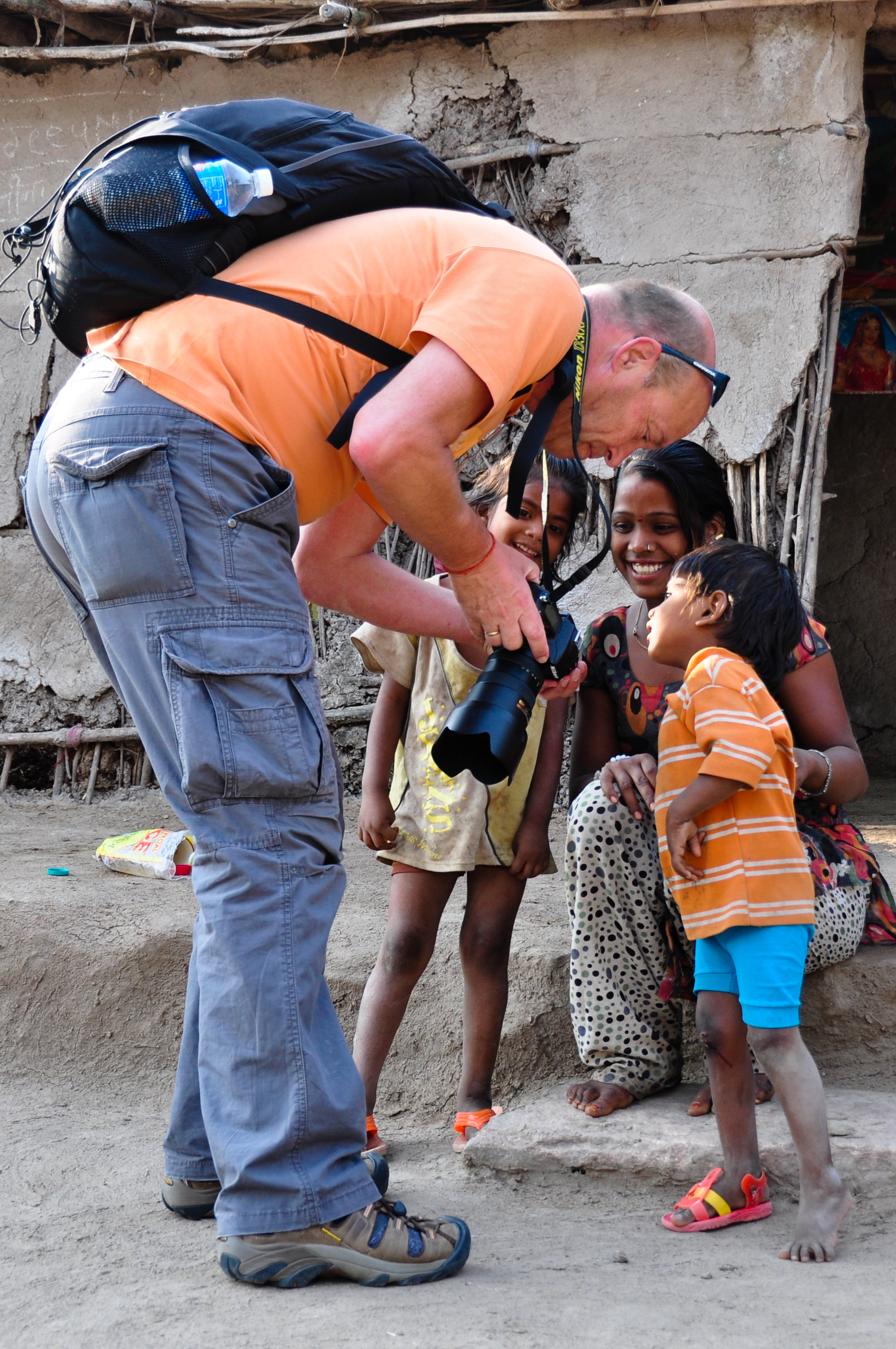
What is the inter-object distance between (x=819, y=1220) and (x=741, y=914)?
44 centimetres

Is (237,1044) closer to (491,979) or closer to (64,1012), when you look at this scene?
(491,979)

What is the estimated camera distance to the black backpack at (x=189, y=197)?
5.00 ft

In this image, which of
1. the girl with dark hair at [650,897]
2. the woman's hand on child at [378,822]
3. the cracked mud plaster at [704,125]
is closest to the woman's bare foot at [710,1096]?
the girl with dark hair at [650,897]

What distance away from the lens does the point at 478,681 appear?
1.77m

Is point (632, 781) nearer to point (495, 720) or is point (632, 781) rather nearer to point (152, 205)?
point (495, 720)

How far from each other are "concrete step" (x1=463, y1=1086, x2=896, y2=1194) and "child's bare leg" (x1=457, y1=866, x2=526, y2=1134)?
0.41 ft

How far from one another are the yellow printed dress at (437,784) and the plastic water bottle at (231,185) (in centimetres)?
106

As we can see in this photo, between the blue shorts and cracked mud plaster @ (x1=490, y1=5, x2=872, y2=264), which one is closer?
the blue shorts

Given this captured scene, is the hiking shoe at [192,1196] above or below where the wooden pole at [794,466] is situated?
below

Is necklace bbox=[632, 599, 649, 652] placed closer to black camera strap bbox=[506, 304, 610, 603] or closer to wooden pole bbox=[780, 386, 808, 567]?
black camera strap bbox=[506, 304, 610, 603]

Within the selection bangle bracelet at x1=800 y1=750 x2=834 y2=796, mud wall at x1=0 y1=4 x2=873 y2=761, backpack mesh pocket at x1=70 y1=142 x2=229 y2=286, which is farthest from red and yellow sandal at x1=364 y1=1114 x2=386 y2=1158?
mud wall at x1=0 y1=4 x2=873 y2=761

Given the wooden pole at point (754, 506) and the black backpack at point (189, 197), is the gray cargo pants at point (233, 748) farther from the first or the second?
the wooden pole at point (754, 506)

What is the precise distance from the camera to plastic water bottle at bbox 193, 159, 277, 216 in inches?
59.6

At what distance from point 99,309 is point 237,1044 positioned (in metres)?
0.98
